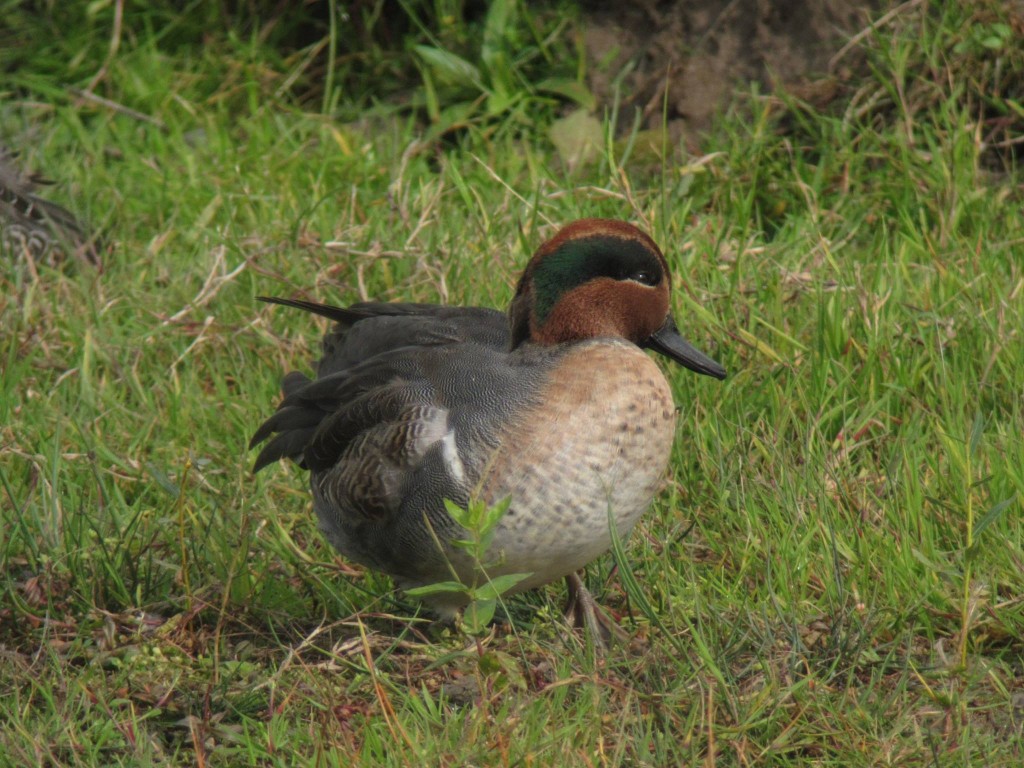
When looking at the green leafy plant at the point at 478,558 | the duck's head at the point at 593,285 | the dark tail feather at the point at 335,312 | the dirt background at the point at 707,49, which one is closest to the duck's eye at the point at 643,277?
the duck's head at the point at 593,285

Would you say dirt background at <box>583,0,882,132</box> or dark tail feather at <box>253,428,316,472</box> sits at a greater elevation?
dirt background at <box>583,0,882,132</box>

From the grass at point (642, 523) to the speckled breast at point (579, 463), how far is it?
17cm

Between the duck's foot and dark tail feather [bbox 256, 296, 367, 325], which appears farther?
dark tail feather [bbox 256, 296, 367, 325]

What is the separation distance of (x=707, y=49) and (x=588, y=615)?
2.84 m

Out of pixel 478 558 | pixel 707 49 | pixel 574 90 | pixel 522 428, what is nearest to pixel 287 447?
pixel 522 428

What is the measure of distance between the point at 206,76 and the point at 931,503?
12.8 feet

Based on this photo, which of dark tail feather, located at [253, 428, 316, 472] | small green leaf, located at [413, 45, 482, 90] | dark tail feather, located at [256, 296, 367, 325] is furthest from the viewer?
small green leaf, located at [413, 45, 482, 90]

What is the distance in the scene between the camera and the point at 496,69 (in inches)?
220

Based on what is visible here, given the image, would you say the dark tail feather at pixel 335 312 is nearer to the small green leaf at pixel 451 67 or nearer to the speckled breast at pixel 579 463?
the speckled breast at pixel 579 463

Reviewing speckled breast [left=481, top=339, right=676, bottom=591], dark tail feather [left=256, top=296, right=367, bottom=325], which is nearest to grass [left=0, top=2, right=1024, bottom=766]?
speckled breast [left=481, top=339, right=676, bottom=591]

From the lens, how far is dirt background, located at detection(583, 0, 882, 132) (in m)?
5.19

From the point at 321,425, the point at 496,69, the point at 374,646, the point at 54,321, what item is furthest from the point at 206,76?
the point at 374,646

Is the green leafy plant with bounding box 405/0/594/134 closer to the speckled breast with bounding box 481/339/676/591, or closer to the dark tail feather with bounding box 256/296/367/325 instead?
the dark tail feather with bounding box 256/296/367/325

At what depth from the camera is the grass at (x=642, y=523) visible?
9.04 feet
